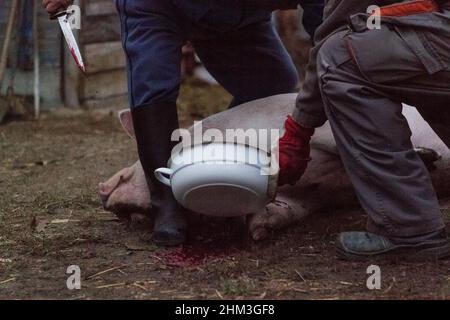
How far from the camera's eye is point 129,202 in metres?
3.61

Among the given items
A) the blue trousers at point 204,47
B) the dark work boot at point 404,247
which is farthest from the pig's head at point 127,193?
the dark work boot at point 404,247

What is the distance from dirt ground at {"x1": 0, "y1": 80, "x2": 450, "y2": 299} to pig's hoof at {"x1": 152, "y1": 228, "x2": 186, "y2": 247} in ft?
0.11

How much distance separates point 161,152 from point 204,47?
69 centimetres

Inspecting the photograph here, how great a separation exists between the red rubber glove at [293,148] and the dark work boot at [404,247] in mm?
316

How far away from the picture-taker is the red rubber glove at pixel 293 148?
123 inches

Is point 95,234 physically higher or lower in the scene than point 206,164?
lower

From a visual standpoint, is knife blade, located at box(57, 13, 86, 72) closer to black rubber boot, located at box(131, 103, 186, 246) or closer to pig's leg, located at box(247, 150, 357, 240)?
black rubber boot, located at box(131, 103, 186, 246)

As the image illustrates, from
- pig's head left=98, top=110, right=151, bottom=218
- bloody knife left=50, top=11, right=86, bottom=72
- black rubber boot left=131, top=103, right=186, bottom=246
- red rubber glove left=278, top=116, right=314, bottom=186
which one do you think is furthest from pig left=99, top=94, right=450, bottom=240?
bloody knife left=50, top=11, right=86, bottom=72

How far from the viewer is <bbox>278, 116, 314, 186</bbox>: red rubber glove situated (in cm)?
312

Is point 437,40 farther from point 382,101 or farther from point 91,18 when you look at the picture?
point 91,18

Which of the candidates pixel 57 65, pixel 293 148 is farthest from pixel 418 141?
pixel 57 65
